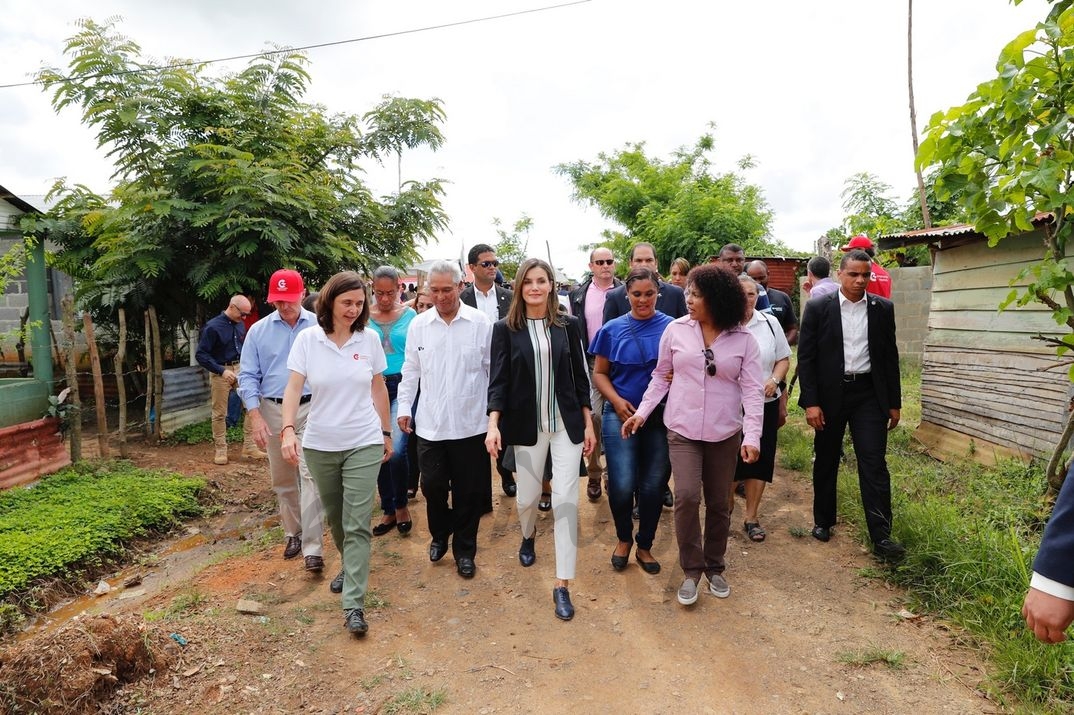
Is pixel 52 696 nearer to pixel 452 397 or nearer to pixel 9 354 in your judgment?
pixel 452 397

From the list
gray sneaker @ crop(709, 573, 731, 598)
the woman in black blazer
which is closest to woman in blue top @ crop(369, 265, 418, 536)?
the woman in black blazer

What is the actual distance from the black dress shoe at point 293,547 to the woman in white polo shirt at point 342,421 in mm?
1106

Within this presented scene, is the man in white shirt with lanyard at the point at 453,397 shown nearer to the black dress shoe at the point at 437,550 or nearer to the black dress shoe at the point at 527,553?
the black dress shoe at the point at 437,550

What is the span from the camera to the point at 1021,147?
2.99 metres

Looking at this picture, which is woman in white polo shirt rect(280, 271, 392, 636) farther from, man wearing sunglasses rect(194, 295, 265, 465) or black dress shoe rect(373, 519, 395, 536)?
man wearing sunglasses rect(194, 295, 265, 465)

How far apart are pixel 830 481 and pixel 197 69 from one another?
A: 9.28 metres

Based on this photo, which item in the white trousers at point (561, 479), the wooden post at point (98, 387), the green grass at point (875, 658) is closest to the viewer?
the green grass at point (875, 658)

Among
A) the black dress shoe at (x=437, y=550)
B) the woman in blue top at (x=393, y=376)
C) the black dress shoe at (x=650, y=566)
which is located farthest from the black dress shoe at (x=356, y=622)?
the black dress shoe at (x=650, y=566)

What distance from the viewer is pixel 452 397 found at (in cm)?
413

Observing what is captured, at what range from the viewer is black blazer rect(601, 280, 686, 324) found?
5.01 metres

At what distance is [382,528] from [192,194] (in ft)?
18.9

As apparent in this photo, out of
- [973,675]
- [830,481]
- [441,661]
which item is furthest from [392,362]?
[973,675]

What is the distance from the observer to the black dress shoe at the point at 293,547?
15.7ft

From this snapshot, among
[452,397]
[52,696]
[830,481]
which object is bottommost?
[52,696]
